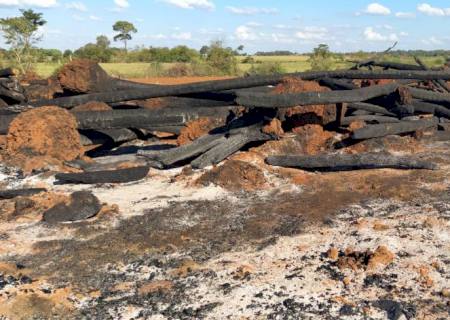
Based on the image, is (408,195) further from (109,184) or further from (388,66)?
(388,66)

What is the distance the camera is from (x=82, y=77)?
10523 mm

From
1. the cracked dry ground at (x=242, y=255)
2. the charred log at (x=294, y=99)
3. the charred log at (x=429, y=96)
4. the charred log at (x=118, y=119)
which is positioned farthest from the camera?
the charred log at (x=429, y=96)

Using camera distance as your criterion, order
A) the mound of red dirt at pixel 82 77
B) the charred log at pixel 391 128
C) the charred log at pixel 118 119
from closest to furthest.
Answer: the charred log at pixel 391 128 < the charred log at pixel 118 119 < the mound of red dirt at pixel 82 77

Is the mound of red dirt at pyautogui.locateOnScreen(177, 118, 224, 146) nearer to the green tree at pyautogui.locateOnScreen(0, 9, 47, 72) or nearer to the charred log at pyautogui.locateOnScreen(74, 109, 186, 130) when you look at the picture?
the charred log at pyautogui.locateOnScreen(74, 109, 186, 130)

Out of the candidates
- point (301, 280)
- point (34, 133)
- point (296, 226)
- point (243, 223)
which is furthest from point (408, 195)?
point (34, 133)

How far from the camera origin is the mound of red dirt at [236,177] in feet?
24.6

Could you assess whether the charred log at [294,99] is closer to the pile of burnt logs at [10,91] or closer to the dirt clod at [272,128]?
the dirt clod at [272,128]

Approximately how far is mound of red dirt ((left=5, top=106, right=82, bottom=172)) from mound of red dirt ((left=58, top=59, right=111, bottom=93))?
1.68 meters

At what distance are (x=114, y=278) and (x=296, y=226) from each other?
2.36 metres

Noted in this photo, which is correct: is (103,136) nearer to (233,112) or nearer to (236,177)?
(233,112)

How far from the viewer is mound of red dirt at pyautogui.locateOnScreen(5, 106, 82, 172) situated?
346 inches

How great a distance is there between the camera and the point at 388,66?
14.9 meters

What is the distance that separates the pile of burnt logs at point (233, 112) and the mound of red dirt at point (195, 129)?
16 centimetres

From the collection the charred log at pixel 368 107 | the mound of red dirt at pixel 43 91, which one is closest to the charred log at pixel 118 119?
the mound of red dirt at pixel 43 91
